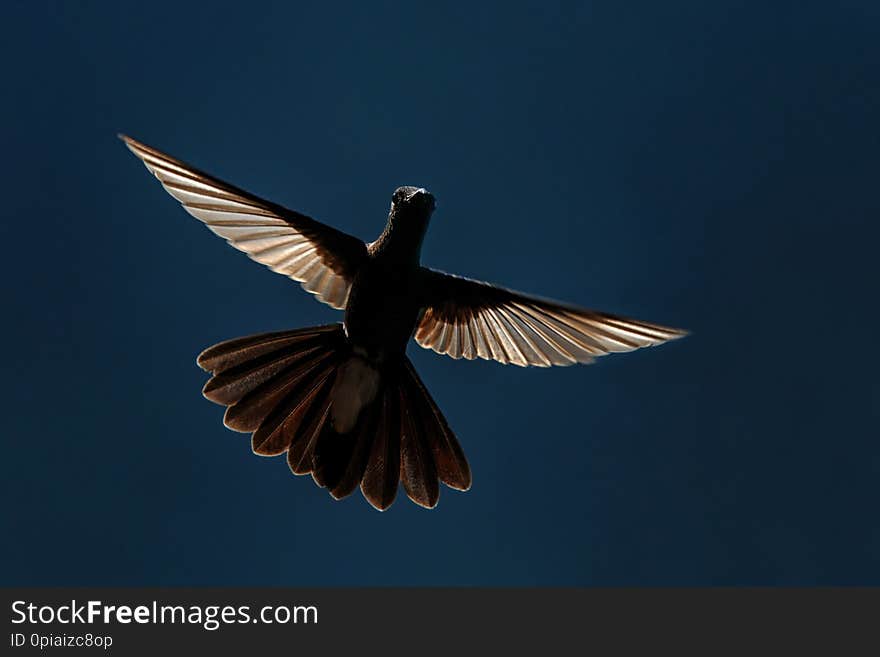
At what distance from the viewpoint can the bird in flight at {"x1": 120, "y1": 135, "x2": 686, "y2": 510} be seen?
3855mm

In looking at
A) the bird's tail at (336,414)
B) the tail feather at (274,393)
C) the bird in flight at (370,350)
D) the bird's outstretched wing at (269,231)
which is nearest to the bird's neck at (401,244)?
the bird in flight at (370,350)

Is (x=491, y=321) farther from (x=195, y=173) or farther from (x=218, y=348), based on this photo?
(x=195, y=173)

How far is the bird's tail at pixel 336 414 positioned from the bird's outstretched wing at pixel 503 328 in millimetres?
263

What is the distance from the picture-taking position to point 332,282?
4.04 m

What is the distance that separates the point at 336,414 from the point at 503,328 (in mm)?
836

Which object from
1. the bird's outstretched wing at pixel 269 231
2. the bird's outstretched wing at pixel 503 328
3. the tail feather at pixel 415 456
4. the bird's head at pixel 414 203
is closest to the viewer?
the bird's outstretched wing at pixel 269 231

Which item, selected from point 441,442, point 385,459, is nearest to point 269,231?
point 385,459

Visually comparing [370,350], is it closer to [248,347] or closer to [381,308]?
[381,308]

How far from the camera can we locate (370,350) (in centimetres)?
405

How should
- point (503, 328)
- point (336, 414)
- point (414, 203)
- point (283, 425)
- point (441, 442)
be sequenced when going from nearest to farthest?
1. point (414, 203)
2. point (283, 425)
3. point (336, 414)
4. point (441, 442)
5. point (503, 328)

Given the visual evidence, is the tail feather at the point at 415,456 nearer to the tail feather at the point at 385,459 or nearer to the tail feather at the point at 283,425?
the tail feather at the point at 385,459

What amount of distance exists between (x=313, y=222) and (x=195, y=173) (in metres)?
0.61

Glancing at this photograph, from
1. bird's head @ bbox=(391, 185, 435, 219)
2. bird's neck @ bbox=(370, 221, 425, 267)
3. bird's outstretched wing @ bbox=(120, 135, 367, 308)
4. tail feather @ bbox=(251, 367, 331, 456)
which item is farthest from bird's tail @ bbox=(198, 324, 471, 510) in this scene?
bird's head @ bbox=(391, 185, 435, 219)

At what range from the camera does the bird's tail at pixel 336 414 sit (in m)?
3.90
